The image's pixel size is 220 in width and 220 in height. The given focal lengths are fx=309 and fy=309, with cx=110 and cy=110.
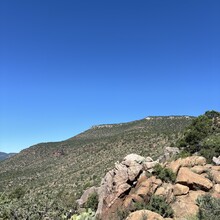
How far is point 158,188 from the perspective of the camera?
65.9 feet

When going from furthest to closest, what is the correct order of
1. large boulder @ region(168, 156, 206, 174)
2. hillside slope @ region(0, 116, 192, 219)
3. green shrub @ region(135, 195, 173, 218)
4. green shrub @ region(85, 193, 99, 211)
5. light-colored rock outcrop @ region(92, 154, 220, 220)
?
green shrub @ region(85, 193, 99, 211)
large boulder @ region(168, 156, 206, 174)
hillside slope @ region(0, 116, 192, 219)
light-colored rock outcrop @ region(92, 154, 220, 220)
green shrub @ region(135, 195, 173, 218)

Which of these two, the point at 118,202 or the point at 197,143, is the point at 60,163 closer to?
the point at 197,143

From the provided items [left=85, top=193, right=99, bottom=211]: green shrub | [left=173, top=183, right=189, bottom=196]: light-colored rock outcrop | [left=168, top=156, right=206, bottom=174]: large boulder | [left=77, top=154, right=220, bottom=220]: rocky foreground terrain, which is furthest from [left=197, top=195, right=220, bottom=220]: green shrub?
[left=85, top=193, right=99, bottom=211]: green shrub

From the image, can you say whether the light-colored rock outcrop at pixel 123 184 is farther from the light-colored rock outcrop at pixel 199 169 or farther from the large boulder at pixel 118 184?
the light-colored rock outcrop at pixel 199 169

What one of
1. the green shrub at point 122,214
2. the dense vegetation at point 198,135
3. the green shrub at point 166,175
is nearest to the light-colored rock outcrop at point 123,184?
the green shrub at point 166,175

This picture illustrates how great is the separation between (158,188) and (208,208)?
4951mm

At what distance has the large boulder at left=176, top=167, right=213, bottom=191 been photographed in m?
19.2

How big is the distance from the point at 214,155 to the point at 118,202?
1082 cm

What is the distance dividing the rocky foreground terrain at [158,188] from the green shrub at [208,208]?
42 cm

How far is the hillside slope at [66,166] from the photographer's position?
20312 millimetres

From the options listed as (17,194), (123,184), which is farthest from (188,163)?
(17,194)

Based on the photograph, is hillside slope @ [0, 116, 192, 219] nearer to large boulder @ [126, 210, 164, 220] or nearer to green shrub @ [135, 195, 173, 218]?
green shrub @ [135, 195, 173, 218]

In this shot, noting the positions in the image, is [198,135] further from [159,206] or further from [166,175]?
[159,206]

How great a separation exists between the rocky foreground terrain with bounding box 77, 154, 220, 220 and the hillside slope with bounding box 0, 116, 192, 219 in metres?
3.68
